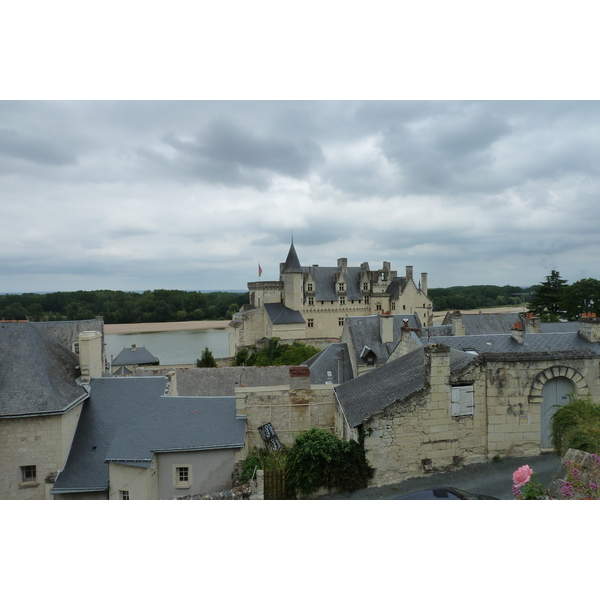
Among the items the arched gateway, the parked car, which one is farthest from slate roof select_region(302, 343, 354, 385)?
the parked car

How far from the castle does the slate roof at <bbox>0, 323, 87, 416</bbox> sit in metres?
28.1

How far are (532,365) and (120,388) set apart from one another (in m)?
8.64

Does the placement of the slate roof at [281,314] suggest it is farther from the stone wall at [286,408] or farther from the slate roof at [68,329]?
the stone wall at [286,408]

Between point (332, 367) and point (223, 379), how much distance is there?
491 cm

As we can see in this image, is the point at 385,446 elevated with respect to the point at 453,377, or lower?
lower

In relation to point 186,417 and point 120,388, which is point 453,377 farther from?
point 120,388

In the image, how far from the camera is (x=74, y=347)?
18.1 meters

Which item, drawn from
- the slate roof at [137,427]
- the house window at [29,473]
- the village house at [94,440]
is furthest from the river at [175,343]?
the house window at [29,473]

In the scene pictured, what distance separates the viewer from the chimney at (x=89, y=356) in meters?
9.51

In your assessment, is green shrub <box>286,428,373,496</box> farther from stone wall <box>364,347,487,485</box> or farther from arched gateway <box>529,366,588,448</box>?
arched gateway <box>529,366,588,448</box>

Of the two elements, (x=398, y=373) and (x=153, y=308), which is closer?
(x=398, y=373)

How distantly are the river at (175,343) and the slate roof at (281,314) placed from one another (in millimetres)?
9480

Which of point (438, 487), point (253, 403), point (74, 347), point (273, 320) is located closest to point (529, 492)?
point (438, 487)

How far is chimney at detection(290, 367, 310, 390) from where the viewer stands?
32.6 ft
